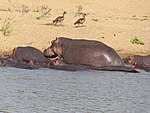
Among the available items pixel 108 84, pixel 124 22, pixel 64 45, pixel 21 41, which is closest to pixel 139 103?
pixel 108 84

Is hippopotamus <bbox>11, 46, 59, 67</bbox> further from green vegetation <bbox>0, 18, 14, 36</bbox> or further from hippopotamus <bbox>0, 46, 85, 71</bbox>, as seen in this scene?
green vegetation <bbox>0, 18, 14, 36</bbox>

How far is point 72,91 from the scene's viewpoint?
1041 cm

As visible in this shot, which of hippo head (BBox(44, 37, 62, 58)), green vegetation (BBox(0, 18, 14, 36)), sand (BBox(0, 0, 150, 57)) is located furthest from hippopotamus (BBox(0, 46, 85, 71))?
green vegetation (BBox(0, 18, 14, 36))

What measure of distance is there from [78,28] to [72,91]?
7.93 meters

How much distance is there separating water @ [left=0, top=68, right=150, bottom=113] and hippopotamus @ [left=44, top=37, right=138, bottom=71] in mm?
488

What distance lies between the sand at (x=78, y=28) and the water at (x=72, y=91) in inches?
121

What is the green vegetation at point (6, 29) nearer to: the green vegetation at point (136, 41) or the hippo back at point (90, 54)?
the hippo back at point (90, 54)

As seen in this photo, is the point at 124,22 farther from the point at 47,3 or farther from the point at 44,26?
the point at 47,3

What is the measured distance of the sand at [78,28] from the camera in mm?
16078

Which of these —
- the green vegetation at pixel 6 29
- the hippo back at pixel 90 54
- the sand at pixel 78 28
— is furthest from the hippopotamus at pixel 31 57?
the green vegetation at pixel 6 29

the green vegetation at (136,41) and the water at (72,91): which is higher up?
the green vegetation at (136,41)

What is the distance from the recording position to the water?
29.8 feet

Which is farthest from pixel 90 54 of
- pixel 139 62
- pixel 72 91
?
pixel 72 91

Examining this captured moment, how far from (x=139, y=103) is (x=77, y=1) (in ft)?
60.5
